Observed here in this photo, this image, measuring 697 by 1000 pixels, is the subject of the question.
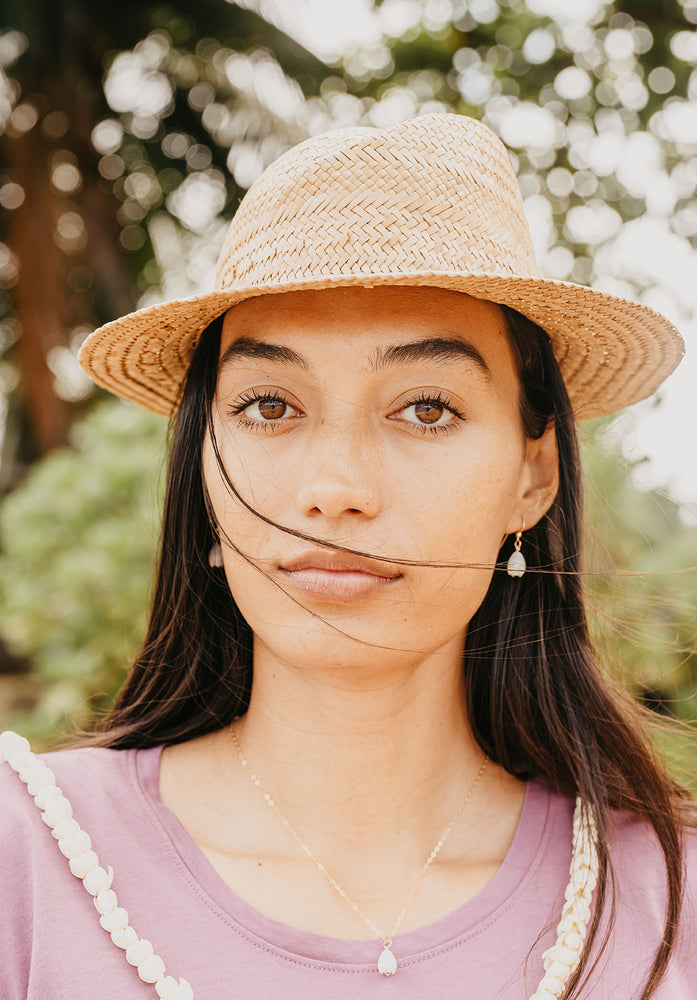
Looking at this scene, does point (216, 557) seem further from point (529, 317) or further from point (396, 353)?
point (529, 317)

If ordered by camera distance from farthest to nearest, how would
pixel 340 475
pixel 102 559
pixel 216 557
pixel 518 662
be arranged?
pixel 102 559
pixel 518 662
pixel 216 557
pixel 340 475

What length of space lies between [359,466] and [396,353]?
0.70ft

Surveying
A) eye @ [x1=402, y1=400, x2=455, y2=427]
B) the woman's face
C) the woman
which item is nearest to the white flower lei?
the woman

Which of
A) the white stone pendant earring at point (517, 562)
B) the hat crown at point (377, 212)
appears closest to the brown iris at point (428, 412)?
the hat crown at point (377, 212)

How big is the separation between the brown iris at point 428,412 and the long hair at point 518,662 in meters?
0.29

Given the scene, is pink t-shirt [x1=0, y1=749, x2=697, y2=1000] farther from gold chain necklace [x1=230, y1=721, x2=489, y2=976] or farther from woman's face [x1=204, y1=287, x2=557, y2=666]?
woman's face [x1=204, y1=287, x2=557, y2=666]

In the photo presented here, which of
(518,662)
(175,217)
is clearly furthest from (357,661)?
(175,217)

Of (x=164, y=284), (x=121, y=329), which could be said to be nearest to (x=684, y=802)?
(x=121, y=329)

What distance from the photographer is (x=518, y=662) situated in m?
2.06

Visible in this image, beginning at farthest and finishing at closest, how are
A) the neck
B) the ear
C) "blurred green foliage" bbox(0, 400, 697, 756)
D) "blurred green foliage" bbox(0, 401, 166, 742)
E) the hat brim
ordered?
"blurred green foliage" bbox(0, 401, 166, 742) → "blurred green foliage" bbox(0, 400, 697, 756) → the ear → the neck → the hat brim

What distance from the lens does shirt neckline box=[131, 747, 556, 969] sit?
1.53m

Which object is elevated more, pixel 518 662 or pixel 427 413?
pixel 427 413

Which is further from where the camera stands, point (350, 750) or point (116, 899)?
point (350, 750)

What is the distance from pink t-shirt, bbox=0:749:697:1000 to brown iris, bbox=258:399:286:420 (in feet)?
2.48
